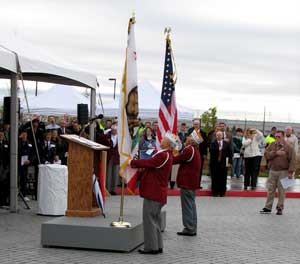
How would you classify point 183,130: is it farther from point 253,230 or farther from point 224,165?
point 253,230

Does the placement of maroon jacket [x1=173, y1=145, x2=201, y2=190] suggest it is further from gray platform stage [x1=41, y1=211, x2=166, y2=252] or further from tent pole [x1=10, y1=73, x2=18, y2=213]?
tent pole [x1=10, y1=73, x2=18, y2=213]

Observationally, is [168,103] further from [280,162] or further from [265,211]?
[265,211]

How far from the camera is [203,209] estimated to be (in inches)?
608

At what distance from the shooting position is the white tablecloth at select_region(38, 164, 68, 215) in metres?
13.2

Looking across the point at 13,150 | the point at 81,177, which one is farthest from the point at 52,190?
the point at 81,177

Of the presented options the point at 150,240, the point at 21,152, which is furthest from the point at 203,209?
the point at 150,240

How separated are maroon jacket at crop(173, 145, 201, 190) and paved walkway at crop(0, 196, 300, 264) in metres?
0.91

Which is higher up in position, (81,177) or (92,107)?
(92,107)

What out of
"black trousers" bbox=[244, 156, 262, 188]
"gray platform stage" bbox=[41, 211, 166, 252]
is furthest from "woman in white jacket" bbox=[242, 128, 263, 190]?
"gray platform stage" bbox=[41, 211, 166, 252]

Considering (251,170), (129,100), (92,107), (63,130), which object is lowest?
(251,170)

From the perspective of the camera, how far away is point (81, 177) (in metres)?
11.0

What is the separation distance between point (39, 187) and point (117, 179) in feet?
15.9

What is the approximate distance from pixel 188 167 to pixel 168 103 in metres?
1.21

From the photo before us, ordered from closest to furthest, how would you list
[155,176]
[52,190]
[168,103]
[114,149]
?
[155,176] → [168,103] → [52,190] → [114,149]
